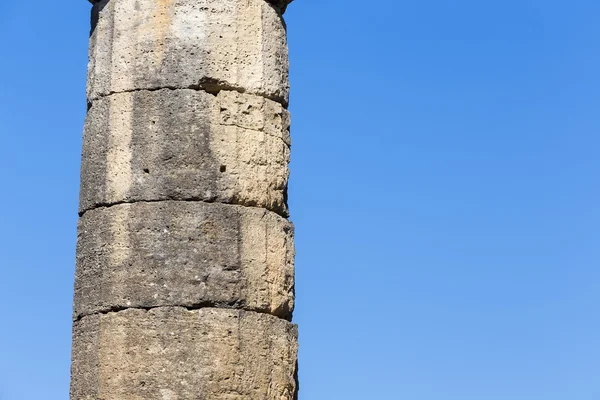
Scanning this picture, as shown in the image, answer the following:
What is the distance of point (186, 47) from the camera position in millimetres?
7660

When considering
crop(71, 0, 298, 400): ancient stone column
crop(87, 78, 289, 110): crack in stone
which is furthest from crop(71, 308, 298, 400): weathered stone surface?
crop(87, 78, 289, 110): crack in stone

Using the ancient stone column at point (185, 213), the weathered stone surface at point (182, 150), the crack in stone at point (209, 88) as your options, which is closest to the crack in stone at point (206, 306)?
the ancient stone column at point (185, 213)

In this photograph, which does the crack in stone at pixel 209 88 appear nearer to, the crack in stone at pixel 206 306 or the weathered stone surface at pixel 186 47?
the weathered stone surface at pixel 186 47

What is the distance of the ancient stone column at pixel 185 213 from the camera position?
7191 millimetres

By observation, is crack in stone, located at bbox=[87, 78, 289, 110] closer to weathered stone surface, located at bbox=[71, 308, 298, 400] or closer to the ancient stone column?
the ancient stone column

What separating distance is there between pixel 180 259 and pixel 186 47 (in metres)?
1.51

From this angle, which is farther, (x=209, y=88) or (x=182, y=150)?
(x=209, y=88)

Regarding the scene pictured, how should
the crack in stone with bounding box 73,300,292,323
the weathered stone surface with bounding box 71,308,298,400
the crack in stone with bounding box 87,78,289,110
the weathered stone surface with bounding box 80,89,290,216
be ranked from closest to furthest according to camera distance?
the weathered stone surface with bounding box 71,308,298,400 → the crack in stone with bounding box 73,300,292,323 → the weathered stone surface with bounding box 80,89,290,216 → the crack in stone with bounding box 87,78,289,110

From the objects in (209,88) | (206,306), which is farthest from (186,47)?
(206,306)

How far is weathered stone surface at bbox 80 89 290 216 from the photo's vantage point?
24.5 feet

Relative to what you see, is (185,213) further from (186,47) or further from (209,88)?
(186,47)

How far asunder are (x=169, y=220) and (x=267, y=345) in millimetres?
1073

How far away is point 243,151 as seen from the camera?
7.61 m

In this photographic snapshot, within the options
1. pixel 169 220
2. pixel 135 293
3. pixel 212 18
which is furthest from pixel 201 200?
pixel 212 18
